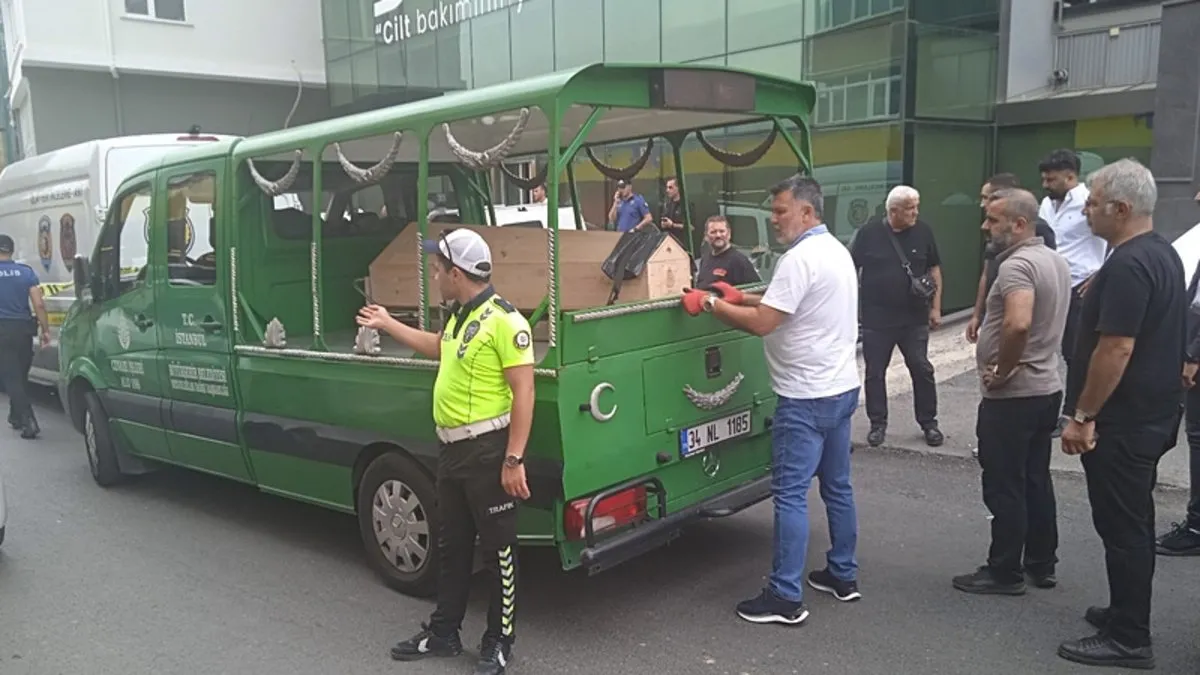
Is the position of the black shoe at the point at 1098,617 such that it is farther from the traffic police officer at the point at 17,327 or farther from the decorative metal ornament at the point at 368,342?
the traffic police officer at the point at 17,327

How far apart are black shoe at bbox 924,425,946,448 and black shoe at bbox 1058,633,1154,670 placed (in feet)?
10.5

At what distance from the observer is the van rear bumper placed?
12.9 feet

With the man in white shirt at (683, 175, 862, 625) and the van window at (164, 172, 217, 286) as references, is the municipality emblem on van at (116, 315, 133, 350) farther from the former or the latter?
the man in white shirt at (683, 175, 862, 625)

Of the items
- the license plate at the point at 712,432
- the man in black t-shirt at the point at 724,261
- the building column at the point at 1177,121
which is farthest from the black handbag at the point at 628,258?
the building column at the point at 1177,121

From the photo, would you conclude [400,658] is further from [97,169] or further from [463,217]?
[97,169]

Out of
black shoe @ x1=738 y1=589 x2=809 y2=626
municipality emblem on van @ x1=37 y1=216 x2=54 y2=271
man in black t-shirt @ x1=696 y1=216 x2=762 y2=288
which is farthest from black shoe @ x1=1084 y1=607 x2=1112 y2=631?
municipality emblem on van @ x1=37 y1=216 x2=54 y2=271

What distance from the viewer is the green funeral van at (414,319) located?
3.98 meters

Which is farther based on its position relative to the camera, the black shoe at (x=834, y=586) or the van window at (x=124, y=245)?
the van window at (x=124, y=245)

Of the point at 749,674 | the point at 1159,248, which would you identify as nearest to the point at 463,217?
the point at 749,674

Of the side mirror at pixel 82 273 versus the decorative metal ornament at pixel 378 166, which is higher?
the decorative metal ornament at pixel 378 166

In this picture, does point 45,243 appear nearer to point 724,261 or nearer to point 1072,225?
point 724,261

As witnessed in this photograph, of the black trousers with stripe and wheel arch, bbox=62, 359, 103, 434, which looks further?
wheel arch, bbox=62, 359, 103, 434

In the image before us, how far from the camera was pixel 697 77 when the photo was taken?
4.26 m

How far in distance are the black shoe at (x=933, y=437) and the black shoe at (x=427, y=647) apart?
425 centimetres
